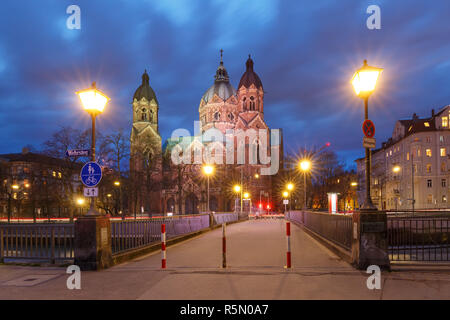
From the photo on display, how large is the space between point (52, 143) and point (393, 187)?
59.2 m

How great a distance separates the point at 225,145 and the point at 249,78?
19.1m

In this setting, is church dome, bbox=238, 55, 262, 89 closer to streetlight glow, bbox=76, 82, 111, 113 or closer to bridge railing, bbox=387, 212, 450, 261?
bridge railing, bbox=387, 212, 450, 261

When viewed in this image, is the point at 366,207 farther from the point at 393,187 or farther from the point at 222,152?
the point at 222,152

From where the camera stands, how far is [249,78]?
93688 millimetres

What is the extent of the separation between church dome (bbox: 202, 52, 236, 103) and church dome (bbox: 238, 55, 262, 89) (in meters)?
3.75

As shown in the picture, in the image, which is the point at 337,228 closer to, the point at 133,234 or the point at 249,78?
the point at 133,234

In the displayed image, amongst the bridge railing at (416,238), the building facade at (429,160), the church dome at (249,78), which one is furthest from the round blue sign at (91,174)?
the church dome at (249,78)

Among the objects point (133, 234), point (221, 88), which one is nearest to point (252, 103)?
point (221, 88)

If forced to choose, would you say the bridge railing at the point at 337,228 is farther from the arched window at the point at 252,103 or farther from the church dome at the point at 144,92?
the church dome at the point at 144,92

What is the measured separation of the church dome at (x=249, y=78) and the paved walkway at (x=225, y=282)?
85386mm

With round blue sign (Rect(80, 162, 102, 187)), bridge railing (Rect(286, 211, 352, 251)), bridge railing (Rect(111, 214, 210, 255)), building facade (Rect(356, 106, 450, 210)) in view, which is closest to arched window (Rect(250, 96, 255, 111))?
building facade (Rect(356, 106, 450, 210))

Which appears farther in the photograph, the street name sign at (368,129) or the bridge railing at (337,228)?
the bridge railing at (337,228)

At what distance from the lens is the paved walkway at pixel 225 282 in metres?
6.41

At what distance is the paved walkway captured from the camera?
6.41m
